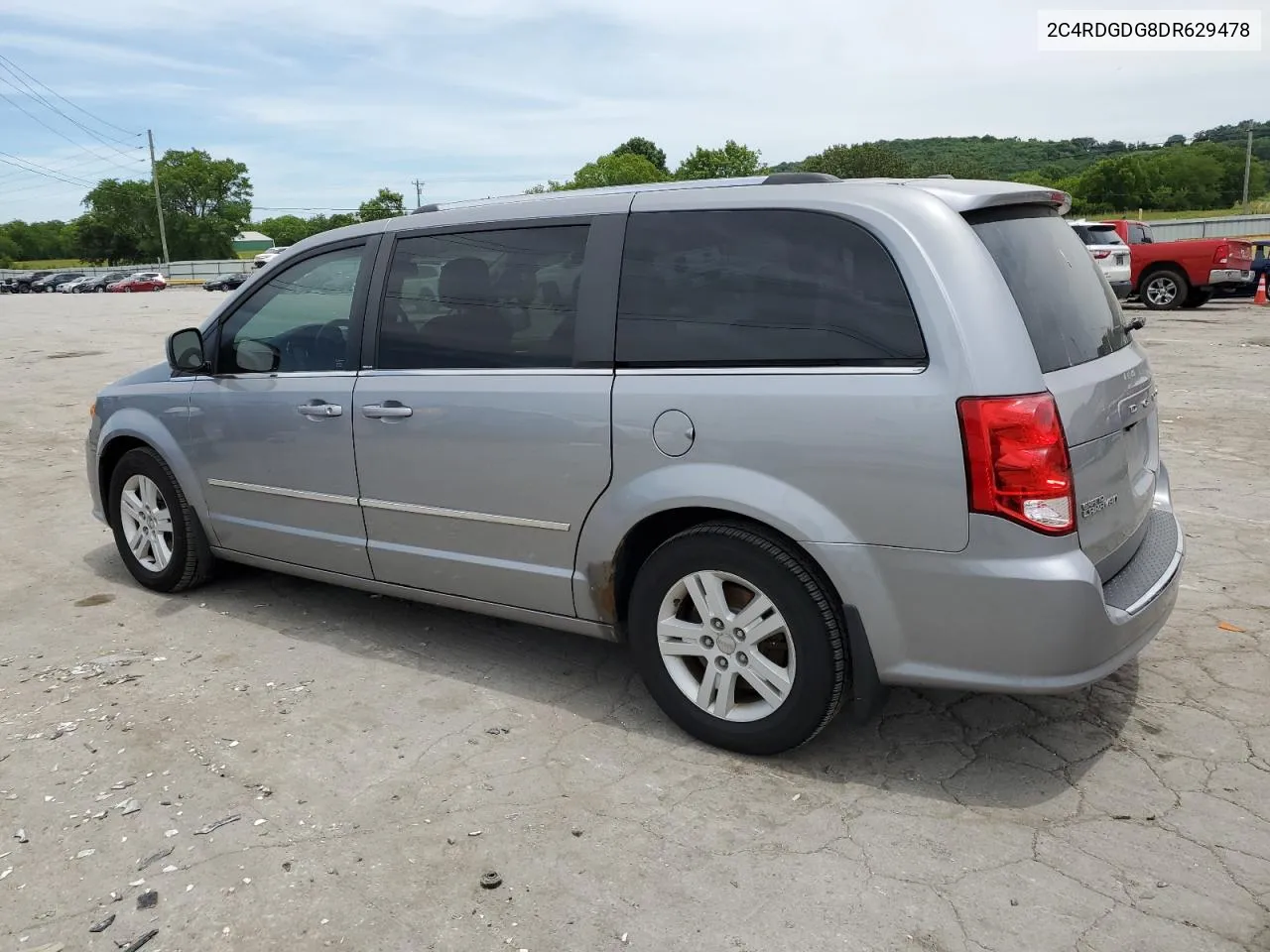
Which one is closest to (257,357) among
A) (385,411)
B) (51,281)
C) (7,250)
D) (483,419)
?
(385,411)

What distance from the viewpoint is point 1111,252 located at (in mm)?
18422

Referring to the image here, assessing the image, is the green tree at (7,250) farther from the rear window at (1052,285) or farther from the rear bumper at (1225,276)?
the rear window at (1052,285)

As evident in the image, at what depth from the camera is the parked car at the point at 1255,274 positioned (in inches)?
766

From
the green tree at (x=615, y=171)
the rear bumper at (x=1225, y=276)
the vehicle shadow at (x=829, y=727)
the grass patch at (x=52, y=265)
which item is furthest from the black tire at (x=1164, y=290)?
the grass patch at (x=52, y=265)

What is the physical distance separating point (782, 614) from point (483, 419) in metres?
1.32

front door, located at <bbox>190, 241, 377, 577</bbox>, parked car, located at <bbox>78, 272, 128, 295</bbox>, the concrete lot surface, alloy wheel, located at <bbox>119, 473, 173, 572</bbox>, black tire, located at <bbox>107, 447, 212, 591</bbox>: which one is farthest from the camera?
parked car, located at <bbox>78, 272, 128, 295</bbox>

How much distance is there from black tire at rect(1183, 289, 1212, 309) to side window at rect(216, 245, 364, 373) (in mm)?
18778

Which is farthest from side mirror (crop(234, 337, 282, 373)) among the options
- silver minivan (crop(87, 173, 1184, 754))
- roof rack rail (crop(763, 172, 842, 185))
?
roof rack rail (crop(763, 172, 842, 185))

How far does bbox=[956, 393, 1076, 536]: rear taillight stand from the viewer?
283 centimetres

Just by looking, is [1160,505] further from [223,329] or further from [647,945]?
[223,329]

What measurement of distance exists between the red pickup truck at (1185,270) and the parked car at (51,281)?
221 feet

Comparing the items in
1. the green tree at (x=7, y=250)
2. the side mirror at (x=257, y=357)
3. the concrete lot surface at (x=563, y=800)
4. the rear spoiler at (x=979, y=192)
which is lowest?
the concrete lot surface at (x=563, y=800)

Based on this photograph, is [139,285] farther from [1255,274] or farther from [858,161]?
[1255,274]

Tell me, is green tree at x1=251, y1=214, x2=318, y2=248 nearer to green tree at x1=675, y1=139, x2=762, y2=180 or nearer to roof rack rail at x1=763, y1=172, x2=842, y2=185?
green tree at x1=675, y1=139, x2=762, y2=180
